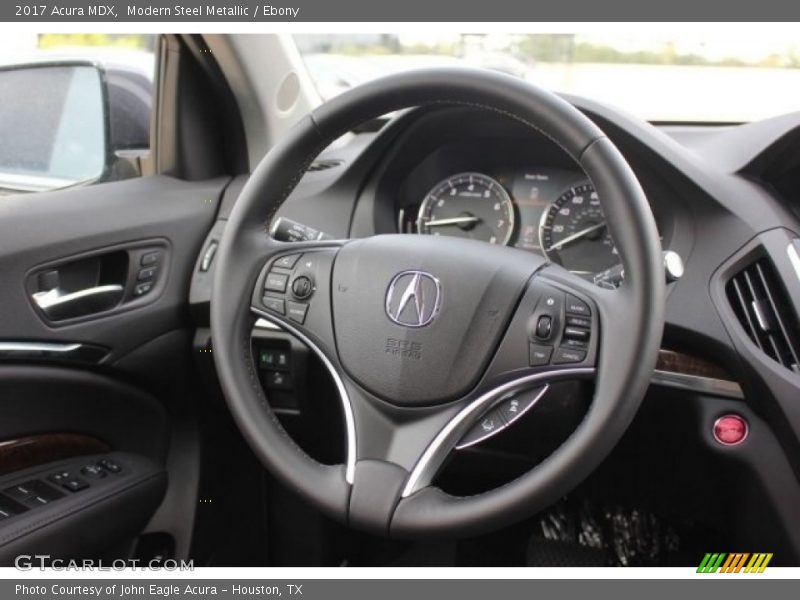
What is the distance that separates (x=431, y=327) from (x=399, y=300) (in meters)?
0.07

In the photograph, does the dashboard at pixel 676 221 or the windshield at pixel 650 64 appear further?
the windshield at pixel 650 64

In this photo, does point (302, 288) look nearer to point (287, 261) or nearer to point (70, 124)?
point (287, 261)

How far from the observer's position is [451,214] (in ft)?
6.01

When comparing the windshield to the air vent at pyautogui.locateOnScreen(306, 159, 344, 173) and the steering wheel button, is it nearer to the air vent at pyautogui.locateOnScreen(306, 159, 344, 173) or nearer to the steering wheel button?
the air vent at pyautogui.locateOnScreen(306, 159, 344, 173)

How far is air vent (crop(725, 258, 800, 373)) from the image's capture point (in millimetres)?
1434

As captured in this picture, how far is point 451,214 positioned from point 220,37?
66cm

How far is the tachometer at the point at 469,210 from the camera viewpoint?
1.79m

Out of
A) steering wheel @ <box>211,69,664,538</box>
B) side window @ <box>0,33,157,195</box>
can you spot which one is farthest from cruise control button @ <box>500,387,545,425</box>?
side window @ <box>0,33,157,195</box>

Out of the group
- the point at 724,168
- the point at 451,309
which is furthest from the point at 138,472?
the point at 724,168

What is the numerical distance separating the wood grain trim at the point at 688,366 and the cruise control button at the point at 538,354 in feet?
1.12

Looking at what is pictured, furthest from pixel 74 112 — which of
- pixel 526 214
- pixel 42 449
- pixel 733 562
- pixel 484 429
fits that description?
pixel 733 562

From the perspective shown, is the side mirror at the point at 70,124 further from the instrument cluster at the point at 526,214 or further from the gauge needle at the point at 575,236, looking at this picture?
the gauge needle at the point at 575,236

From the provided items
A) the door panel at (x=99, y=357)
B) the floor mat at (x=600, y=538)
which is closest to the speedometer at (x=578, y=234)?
the floor mat at (x=600, y=538)
